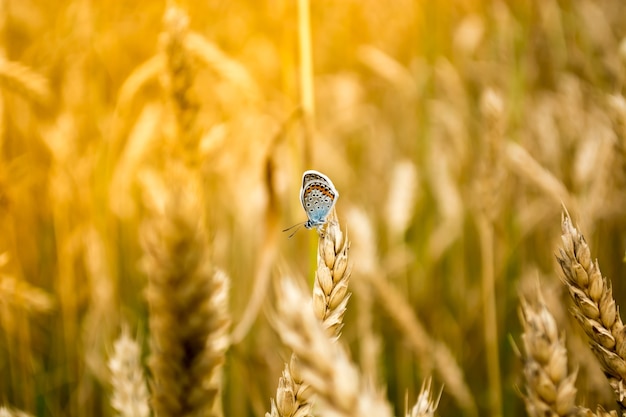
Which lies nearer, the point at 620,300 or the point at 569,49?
the point at 620,300

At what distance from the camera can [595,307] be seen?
0.43 metres

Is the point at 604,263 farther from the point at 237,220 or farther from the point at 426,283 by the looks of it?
the point at 237,220

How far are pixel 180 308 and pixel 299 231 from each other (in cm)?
Result: 109

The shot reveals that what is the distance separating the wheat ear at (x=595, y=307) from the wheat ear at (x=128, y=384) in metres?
0.41

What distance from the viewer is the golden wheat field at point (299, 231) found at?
1.13 feet

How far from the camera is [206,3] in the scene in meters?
1.95

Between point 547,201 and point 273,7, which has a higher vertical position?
point 273,7

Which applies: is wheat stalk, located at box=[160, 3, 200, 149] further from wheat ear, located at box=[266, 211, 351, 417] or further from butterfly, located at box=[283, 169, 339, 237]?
wheat ear, located at box=[266, 211, 351, 417]

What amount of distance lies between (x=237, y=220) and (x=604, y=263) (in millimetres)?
1027

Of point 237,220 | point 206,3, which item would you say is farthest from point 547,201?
point 206,3

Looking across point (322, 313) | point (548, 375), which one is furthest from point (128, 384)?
point (548, 375)

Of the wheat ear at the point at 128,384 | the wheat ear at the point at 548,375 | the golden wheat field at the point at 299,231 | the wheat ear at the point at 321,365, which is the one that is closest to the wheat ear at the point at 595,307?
the golden wheat field at the point at 299,231

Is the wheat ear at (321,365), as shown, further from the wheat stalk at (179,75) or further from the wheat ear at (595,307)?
the wheat stalk at (179,75)

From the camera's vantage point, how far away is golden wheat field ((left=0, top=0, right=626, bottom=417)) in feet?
1.13
